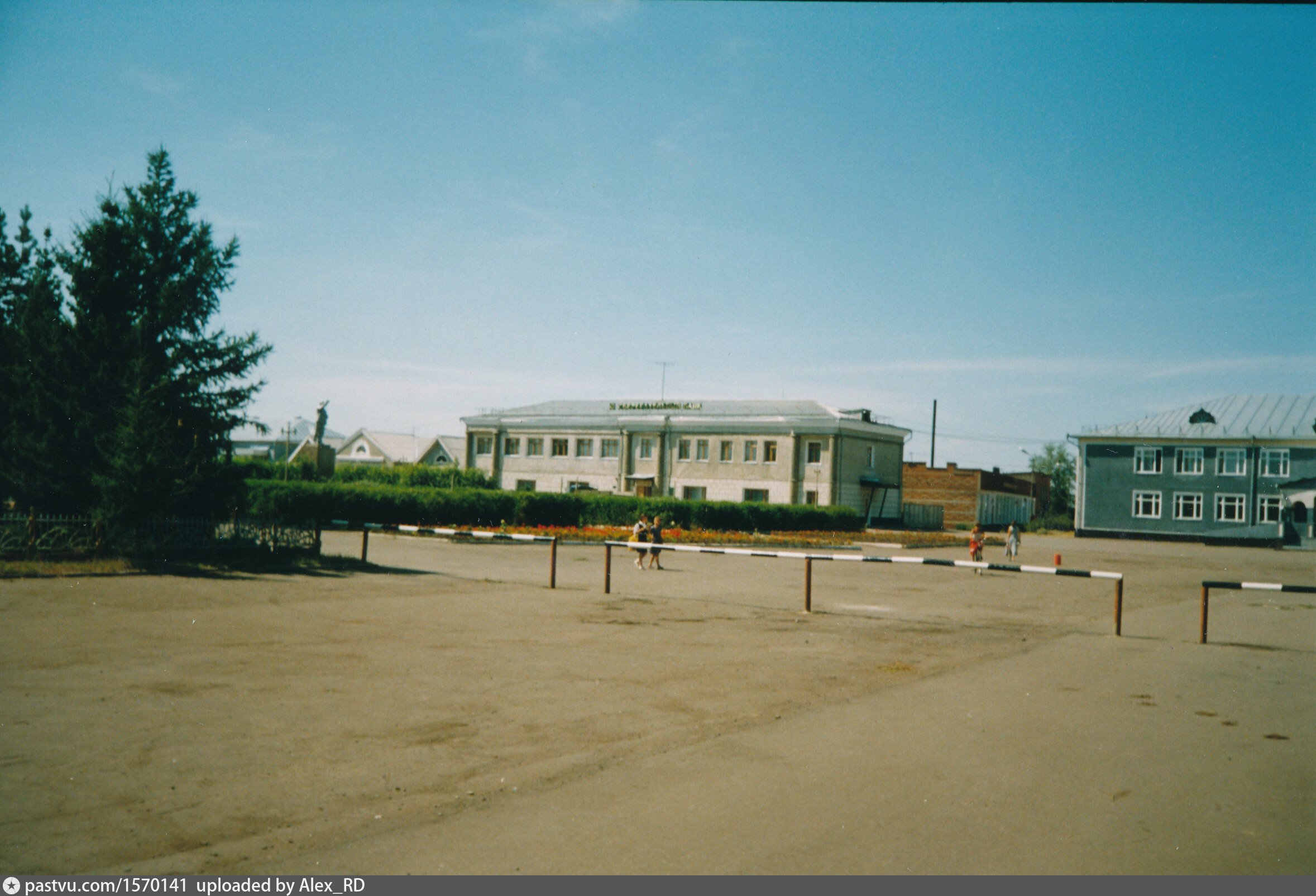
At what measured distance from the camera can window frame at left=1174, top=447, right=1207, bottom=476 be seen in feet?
191

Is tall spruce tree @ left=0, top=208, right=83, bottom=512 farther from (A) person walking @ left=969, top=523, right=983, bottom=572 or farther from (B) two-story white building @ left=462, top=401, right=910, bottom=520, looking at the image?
(B) two-story white building @ left=462, top=401, right=910, bottom=520

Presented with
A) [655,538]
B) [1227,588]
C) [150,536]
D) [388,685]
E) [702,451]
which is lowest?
[388,685]

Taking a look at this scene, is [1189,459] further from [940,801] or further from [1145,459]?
[940,801]

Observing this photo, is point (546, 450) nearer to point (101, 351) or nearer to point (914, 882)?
point (101, 351)

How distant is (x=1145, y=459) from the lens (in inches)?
2373

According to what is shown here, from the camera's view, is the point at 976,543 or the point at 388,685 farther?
the point at 976,543

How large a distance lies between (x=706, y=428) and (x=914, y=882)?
2220 inches

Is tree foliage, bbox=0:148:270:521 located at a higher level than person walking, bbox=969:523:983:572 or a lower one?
higher

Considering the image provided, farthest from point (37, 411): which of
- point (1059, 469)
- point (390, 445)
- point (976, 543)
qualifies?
point (1059, 469)

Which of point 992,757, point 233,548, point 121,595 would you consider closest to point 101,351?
point 233,548

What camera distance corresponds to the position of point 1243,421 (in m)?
57.9

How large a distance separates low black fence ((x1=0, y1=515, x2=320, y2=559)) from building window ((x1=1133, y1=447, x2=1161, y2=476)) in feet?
184

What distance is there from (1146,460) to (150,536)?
196 ft

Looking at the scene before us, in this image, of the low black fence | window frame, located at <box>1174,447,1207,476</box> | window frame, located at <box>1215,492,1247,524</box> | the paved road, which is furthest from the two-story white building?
the paved road
